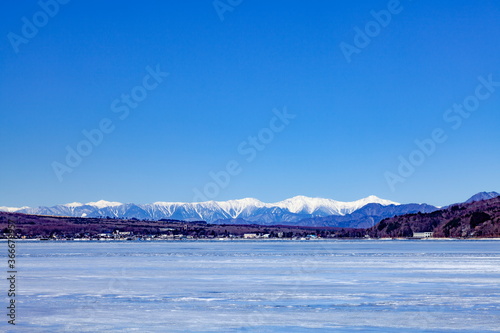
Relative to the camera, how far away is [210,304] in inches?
1235

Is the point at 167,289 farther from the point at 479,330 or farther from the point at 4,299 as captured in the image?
the point at 479,330

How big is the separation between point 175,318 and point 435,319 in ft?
31.2

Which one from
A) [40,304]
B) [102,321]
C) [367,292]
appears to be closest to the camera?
[102,321]

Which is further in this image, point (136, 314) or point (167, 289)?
point (167, 289)

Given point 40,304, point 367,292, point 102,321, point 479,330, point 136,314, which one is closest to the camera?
point 479,330

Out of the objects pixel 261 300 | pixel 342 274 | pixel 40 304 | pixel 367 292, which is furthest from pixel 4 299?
pixel 342 274

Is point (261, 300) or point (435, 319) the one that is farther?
point (261, 300)

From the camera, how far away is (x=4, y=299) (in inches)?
1293

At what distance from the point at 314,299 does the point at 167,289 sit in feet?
29.8

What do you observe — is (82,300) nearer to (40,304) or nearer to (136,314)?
(40,304)

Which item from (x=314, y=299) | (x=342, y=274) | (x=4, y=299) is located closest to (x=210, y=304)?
(x=314, y=299)

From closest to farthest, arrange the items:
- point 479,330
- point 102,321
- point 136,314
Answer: point 479,330, point 102,321, point 136,314

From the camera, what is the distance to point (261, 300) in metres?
32.8

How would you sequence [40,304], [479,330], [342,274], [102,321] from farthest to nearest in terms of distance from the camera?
[342,274], [40,304], [102,321], [479,330]
